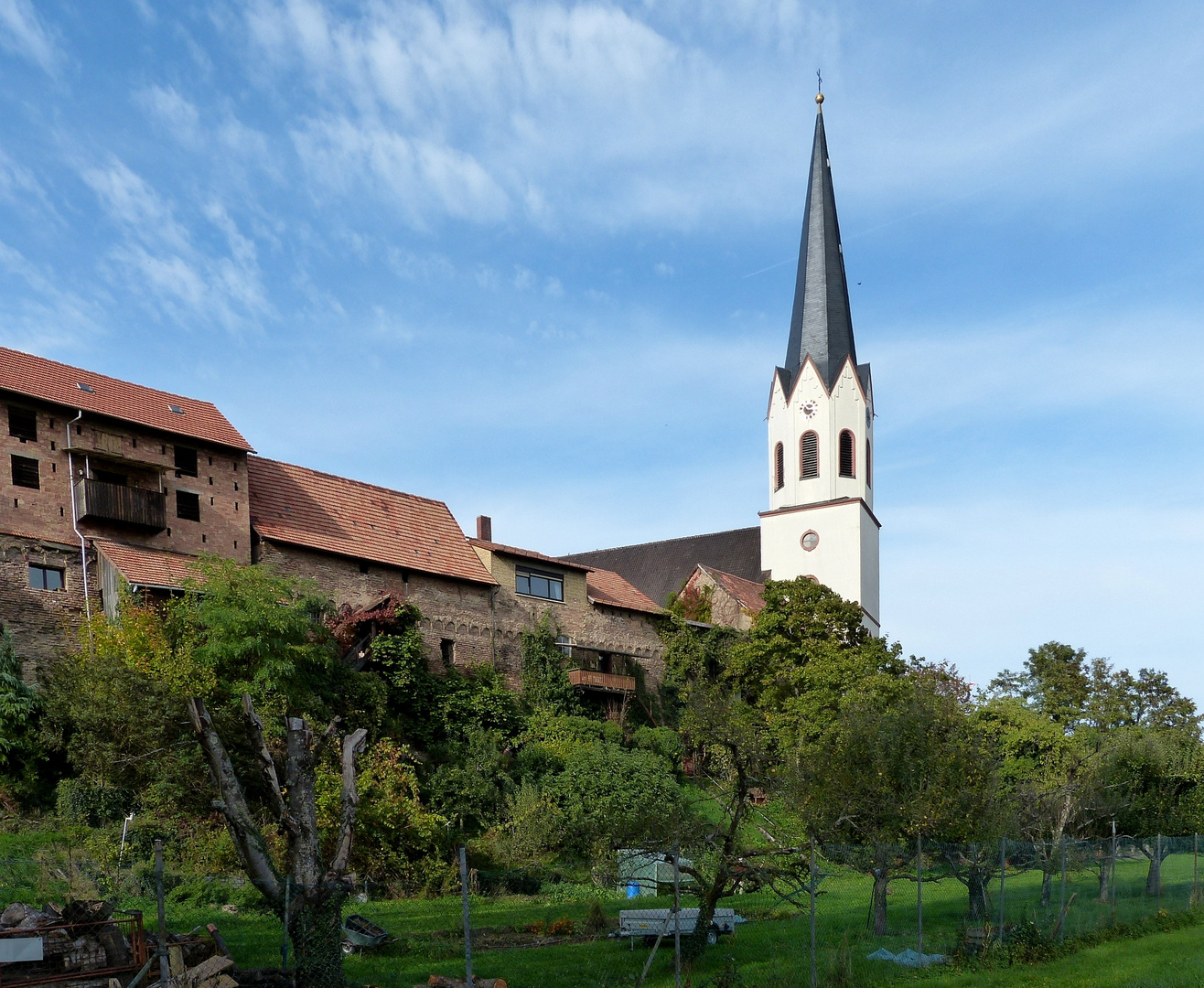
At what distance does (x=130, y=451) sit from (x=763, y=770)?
1880 centimetres

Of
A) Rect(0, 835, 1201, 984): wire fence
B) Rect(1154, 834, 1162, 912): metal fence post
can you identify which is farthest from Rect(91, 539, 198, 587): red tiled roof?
Rect(1154, 834, 1162, 912): metal fence post

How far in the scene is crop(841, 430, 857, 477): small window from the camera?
66.2 m

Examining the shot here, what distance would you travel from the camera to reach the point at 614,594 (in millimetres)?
47969

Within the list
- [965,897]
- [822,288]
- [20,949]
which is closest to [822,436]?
[822,288]

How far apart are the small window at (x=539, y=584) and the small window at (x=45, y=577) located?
16459 mm

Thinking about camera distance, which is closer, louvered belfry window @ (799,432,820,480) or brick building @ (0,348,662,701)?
brick building @ (0,348,662,701)

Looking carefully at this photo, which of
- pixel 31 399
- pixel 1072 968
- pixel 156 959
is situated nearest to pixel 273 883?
pixel 156 959

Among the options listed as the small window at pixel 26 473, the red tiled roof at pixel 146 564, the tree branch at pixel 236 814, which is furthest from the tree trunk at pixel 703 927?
the small window at pixel 26 473

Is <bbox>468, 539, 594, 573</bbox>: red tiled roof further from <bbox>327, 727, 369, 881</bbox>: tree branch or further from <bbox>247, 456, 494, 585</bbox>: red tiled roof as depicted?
<bbox>327, 727, 369, 881</bbox>: tree branch

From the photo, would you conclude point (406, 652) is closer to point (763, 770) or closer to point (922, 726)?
point (763, 770)

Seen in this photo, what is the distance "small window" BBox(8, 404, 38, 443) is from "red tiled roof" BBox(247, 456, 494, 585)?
7003 mm

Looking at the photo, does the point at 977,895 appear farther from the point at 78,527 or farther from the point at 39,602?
the point at 78,527

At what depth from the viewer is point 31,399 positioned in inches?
1224

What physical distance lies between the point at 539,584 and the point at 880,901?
2549cm
